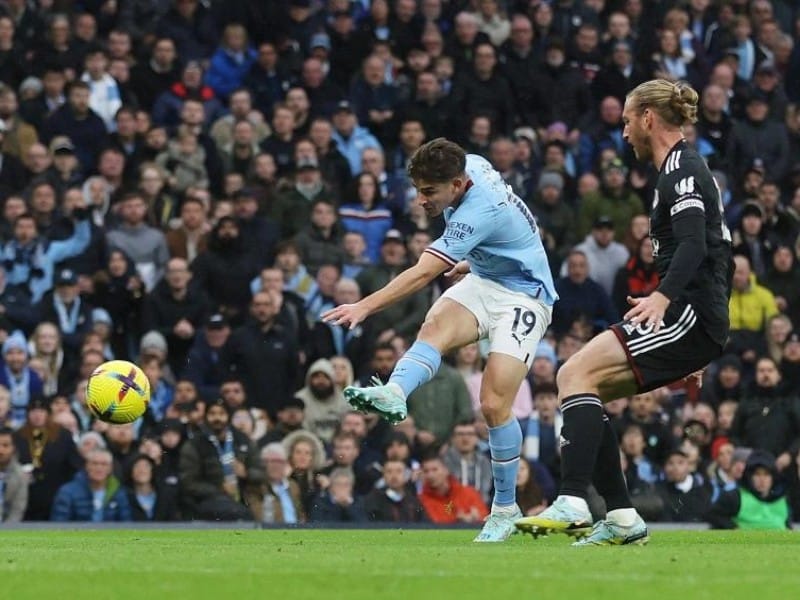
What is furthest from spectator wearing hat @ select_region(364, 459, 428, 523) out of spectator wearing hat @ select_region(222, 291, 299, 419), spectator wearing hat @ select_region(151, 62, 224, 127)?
spectator wearing hat @ select_region(151, 62, 224, 127)

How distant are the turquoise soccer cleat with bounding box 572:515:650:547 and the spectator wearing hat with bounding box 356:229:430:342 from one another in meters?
8.90

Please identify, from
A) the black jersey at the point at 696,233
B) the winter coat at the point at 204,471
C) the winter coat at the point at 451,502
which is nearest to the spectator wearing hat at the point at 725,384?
the winter coat at the point at 451,502

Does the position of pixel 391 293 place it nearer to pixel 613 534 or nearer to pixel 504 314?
pixel 504 314

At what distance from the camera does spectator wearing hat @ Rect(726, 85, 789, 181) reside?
23.1 meters

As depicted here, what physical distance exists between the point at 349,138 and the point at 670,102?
11.6 metres

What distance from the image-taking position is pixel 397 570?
8328 mm

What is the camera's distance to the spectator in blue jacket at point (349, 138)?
21.6 metres

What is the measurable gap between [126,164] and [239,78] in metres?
2.59

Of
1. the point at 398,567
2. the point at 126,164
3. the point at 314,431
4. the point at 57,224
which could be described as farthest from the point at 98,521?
the point at 398,567

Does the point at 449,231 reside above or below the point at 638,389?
above

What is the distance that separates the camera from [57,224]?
63.4 feet

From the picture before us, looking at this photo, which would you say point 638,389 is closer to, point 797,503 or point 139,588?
point 139,588

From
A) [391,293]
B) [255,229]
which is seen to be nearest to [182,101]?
[255,229]

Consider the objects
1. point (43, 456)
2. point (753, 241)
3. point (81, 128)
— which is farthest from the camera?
point (753, 241)
